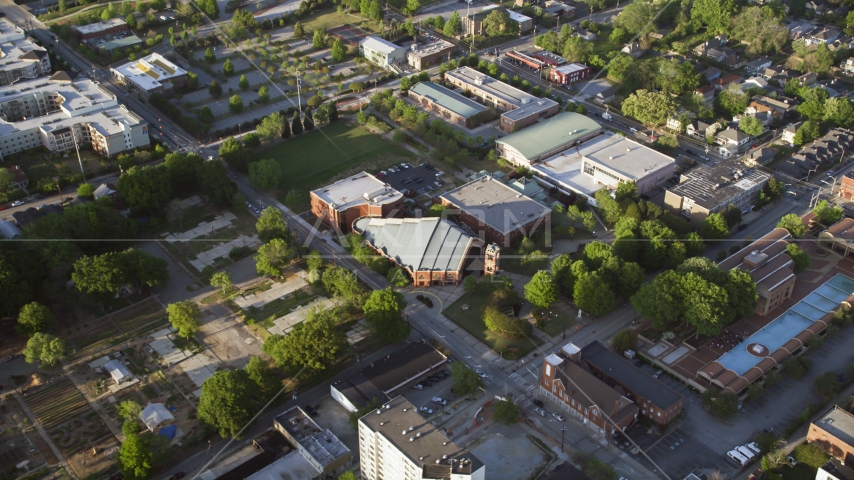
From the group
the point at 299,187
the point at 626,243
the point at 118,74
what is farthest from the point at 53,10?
the point at 626,243

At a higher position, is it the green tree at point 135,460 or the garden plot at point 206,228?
the green tree at point 135,460

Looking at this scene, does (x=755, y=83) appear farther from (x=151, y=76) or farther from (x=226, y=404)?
(x=226, y=404)

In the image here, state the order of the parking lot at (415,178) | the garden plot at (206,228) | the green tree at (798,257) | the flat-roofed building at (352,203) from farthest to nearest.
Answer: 1. the parking lot at (415,178)
2. the garden plot at (206,228)
3. the flat-roofed building at (352,203)
4. the green tree at (798,257)

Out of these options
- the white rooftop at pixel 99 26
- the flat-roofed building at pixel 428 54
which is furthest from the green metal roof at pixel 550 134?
the white rooftop at pixel 99 26

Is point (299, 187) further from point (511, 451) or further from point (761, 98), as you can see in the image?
point (761, 98)

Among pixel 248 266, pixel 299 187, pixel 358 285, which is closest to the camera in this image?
pixel 358 285

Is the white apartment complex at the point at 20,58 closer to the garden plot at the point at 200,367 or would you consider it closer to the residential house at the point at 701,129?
the garden plot at the point at 200,367

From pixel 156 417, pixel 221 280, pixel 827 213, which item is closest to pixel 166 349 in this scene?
pixel 221 280
